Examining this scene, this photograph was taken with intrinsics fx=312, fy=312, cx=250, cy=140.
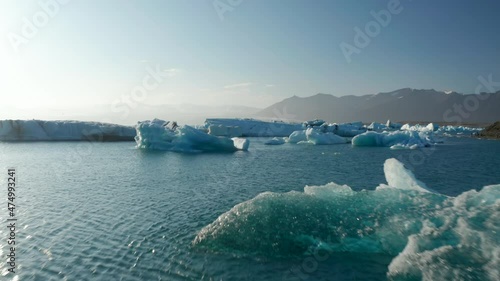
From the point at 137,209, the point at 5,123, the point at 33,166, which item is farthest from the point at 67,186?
the point at 5,123

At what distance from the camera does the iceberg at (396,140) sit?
36.0 m

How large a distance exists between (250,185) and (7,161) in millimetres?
22050

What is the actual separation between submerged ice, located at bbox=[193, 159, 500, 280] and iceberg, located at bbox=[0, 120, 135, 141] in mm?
45009

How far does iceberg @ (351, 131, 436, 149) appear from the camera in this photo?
1416 inches

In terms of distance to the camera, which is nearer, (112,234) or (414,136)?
(112,234)

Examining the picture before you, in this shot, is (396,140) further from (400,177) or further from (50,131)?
(50,131)

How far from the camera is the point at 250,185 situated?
14711 millimetres

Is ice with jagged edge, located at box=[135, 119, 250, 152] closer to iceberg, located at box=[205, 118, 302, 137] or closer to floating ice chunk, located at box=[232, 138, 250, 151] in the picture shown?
floating ice chunk, located at box=[232, 138, 250, 151]

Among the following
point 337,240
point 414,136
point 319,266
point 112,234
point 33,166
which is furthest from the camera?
point 414,136

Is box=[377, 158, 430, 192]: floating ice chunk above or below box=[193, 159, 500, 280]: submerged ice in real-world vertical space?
Answer: above

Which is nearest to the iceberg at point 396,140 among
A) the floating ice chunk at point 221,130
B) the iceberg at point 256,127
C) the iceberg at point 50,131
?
the floating ice chunk at point 221,130

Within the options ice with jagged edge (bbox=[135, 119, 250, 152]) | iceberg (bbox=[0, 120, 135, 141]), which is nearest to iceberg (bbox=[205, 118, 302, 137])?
iceberg (bbox=[0, 120, 135, 141])

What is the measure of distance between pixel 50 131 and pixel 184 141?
26692mm

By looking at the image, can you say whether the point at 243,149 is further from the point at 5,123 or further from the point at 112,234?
the point at 5,123
